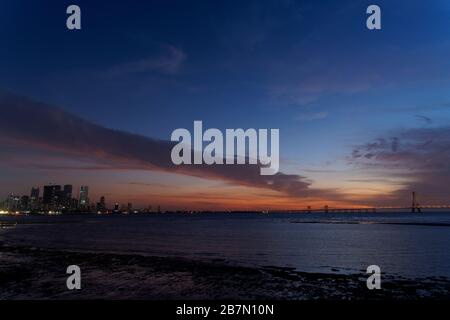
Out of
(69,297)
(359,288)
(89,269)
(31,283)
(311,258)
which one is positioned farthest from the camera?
(311,258)

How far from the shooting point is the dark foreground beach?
22.7 metres

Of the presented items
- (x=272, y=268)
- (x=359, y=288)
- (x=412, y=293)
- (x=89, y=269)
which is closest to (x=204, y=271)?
(x=272, y=268)

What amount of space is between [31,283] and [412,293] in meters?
24.7

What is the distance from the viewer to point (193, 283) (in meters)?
26.3

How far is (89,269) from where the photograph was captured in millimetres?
32062

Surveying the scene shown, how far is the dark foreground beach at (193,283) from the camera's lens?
892 inches

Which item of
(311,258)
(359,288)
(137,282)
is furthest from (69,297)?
(311,258)
